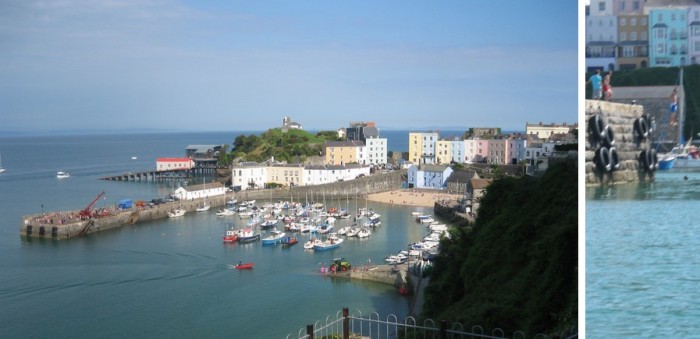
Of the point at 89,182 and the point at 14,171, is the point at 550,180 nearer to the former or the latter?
the point at 89,182

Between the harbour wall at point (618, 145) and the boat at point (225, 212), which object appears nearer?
the harbour wall at point (618, 145)

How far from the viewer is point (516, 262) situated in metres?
3.91

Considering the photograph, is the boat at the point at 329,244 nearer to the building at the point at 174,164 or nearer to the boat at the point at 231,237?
the boat at the point at 231,237

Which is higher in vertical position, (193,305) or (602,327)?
(602,327)

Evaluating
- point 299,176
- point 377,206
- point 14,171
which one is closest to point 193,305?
point 377,206

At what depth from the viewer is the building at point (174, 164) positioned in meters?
17.6

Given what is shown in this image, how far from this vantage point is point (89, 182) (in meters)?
15.3

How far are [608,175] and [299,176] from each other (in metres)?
12.0

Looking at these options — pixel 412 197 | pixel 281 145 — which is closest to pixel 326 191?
pixel 412 197

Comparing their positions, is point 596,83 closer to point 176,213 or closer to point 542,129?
point 176,213

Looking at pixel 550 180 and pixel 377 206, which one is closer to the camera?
pixel 550 180

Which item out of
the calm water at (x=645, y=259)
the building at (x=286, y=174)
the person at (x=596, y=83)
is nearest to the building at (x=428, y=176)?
the building at (x=286, y=174)

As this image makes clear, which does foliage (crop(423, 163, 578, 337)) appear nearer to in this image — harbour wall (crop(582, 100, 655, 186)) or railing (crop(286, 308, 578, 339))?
railing (crop(286, 308, 578, 339))

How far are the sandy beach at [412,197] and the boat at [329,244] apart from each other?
3546 mm
